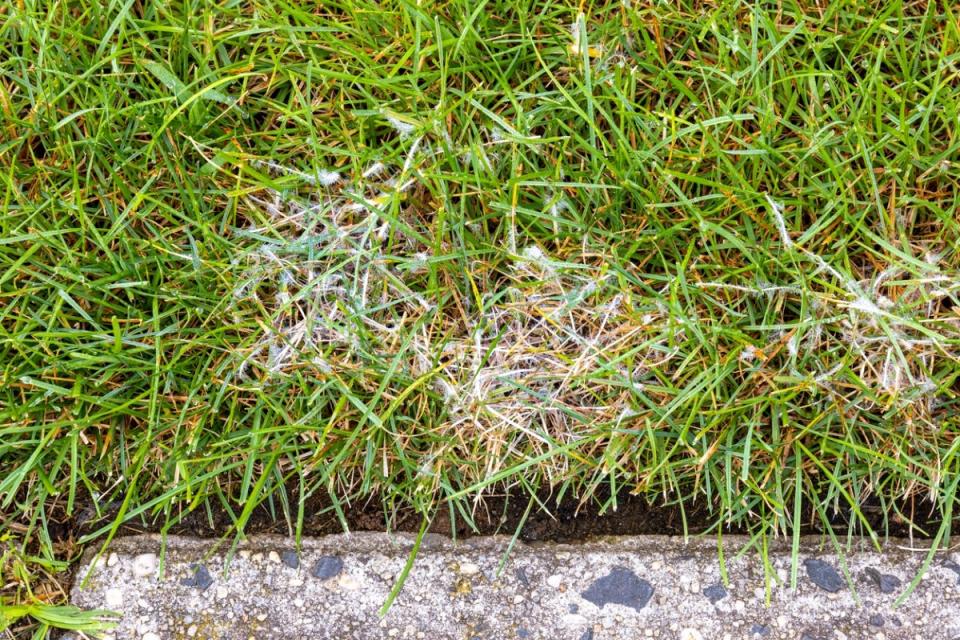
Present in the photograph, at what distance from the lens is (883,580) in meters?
1.78

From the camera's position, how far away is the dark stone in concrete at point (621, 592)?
178 cm

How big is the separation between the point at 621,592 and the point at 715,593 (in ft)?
0.62

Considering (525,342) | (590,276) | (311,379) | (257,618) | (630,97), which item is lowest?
(257,618)

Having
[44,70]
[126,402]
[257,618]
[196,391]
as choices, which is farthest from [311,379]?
[44,70]

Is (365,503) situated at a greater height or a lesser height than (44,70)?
lesser

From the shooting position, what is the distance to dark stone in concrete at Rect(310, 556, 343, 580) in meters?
1.81

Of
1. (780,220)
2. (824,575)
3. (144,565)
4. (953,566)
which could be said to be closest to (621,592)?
(824,575)

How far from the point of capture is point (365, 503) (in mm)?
1871

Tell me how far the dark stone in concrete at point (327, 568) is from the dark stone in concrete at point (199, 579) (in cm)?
22

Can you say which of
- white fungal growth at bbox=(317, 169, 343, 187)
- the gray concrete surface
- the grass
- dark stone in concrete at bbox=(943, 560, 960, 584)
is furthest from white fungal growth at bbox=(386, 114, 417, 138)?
dark stone in concrete at bbox=(943, 560, 960, 584)

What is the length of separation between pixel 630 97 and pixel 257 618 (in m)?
1.33

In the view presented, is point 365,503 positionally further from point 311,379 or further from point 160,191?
point 160,191

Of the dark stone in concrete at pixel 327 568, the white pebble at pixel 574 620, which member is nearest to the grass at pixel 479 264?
the dark stone in concrete at pixel 327 568

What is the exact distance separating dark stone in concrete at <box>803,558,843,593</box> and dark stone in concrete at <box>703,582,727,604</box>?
0.59 feet
